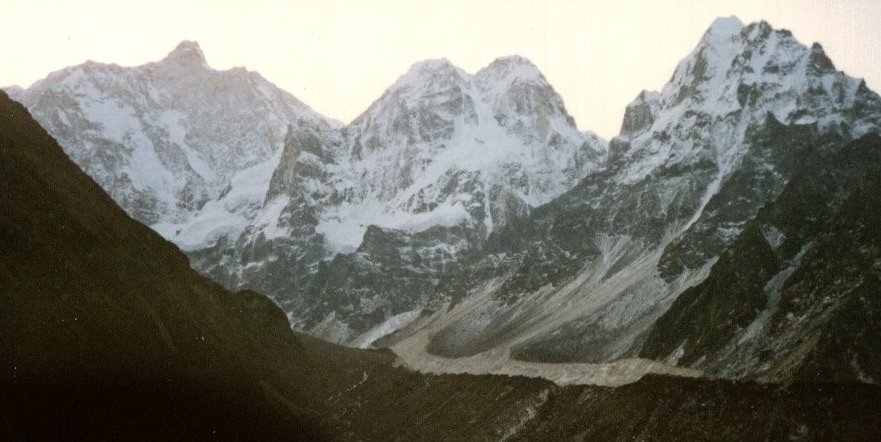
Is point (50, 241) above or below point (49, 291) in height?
above

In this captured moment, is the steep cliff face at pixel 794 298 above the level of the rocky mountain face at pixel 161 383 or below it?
below

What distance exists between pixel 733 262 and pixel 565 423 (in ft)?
179

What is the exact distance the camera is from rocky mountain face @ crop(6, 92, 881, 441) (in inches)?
2576

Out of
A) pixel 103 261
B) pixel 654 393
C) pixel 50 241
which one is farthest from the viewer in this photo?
pixel 654 393

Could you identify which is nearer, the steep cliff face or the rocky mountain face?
the rocky mountain face

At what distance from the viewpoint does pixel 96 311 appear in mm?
75750

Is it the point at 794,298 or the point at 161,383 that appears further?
the point at 794,298

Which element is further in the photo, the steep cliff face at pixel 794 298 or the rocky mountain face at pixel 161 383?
the steep cliff face at pixel 794 298

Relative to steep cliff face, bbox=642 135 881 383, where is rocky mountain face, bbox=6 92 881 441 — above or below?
above

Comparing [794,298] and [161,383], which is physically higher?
[161,383]

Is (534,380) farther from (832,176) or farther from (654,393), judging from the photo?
(832,176)

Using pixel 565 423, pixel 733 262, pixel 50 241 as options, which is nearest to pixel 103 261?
pixel 50 241

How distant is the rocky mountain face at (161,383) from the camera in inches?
2576

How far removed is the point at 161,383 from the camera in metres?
75.6
